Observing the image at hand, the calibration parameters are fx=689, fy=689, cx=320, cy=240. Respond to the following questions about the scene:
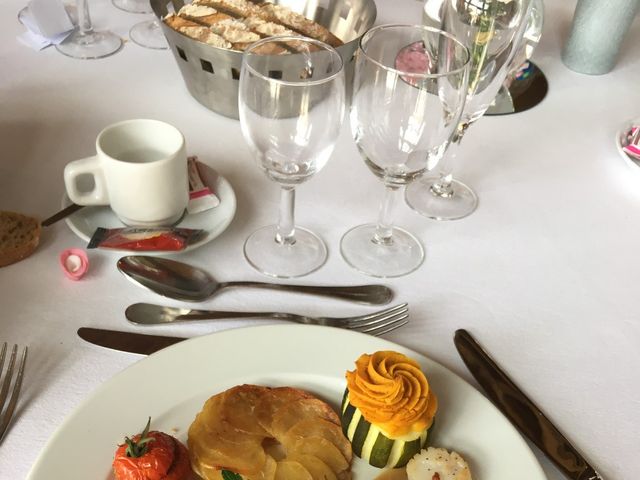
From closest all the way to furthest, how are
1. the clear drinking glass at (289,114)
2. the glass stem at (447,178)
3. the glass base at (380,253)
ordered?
the clear drinking glass at (289,114)
the glass base at (380,253)
the glass stem at (447,178)

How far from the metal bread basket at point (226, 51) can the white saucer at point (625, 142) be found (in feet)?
1.15

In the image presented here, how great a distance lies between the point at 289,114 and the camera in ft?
1.92

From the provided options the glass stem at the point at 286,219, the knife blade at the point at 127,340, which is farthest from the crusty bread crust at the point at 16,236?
the glass stem at the point at 286,219

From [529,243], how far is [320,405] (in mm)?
331

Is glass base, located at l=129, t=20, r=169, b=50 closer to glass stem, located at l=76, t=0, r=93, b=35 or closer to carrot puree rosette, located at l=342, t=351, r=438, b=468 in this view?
glass stem, located at l=76, t=0, r=93, b=35

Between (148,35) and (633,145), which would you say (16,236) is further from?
(633,145)

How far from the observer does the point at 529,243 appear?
0.74 m

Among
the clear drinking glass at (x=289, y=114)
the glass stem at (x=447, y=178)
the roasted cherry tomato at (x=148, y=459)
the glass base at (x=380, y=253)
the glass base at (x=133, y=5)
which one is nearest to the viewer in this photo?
the roasted cherry tomato at (x=148, y=459)

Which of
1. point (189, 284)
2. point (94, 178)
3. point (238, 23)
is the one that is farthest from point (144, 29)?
point (189, 284)

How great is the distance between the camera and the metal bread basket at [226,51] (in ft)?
2.54

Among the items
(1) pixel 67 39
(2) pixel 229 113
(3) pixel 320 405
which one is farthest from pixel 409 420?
(1) pixel 67 39

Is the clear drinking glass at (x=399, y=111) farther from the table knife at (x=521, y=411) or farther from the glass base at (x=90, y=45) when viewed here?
the glass base at (x=90, y=45)

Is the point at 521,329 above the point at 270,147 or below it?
below

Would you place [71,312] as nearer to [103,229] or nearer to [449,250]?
[103,229]
